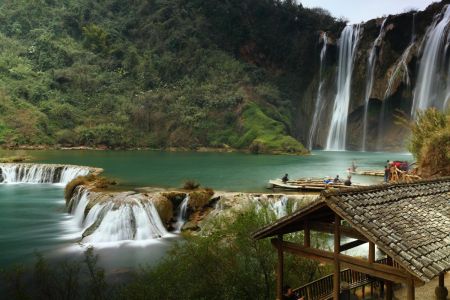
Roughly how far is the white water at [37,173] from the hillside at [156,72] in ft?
92.2

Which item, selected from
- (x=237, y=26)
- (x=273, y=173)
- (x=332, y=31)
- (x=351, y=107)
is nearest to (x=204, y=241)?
(x=273, y=173)

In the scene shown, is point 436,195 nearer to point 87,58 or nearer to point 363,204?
point 363,204

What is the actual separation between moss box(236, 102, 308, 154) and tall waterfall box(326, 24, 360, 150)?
34.5ft

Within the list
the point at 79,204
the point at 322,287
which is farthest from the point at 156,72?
the point at 322,287

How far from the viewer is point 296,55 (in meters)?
101

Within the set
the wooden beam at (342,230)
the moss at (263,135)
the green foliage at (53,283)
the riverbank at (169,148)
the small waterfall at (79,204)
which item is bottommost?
the green foliage at (53,283)

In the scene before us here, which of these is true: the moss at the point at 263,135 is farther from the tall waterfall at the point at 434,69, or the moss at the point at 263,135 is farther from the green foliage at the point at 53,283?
the green foliage at the point at 53,283

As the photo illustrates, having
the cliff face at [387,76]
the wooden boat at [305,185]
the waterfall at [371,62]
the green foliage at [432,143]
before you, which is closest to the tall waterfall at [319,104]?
the cliff face at [387,76]

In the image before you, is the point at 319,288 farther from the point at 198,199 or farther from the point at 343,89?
the point at 343,89

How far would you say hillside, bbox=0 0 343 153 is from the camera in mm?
79938

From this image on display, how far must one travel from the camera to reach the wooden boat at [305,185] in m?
31.9

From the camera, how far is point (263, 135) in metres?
76.4

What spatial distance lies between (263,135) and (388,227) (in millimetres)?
67730

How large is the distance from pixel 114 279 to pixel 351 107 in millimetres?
71117
